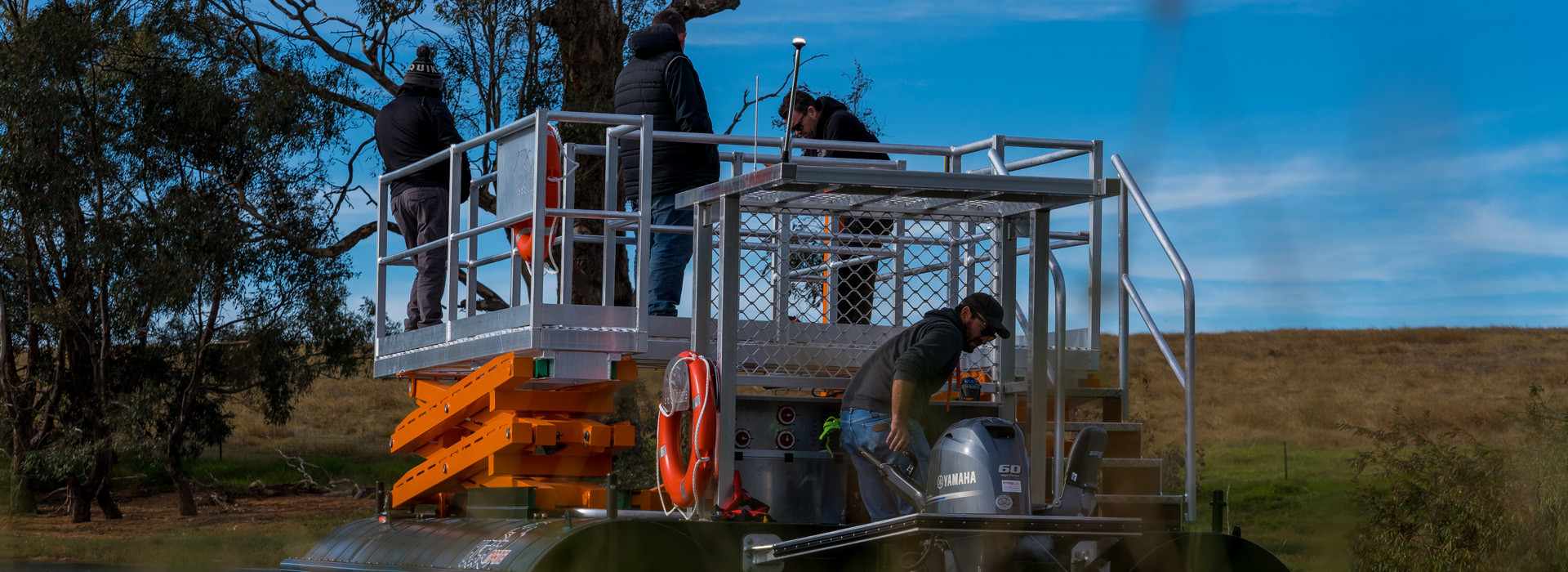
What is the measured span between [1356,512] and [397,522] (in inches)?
277

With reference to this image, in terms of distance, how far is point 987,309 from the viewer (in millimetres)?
6188

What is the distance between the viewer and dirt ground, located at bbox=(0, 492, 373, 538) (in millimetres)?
23000

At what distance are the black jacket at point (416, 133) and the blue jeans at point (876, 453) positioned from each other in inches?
146

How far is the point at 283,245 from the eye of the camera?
76.1ft

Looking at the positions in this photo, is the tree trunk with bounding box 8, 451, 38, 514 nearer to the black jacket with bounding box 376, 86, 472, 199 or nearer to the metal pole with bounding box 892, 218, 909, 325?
the black jacket with bounding box 376, 86, 472, 199

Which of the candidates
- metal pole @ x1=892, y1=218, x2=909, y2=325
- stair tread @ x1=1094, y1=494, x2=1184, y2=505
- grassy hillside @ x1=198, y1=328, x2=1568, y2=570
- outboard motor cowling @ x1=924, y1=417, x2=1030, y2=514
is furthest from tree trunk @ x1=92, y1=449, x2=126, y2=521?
outboard motor cowling @ x1=924, y1=417, x2=1030, y2=514

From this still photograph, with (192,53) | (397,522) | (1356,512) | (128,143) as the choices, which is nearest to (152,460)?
(128,143)

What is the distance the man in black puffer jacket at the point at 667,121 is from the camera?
7.88 m

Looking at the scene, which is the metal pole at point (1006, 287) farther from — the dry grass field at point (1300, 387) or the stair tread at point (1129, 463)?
the dry grass field at point (1300, 387)

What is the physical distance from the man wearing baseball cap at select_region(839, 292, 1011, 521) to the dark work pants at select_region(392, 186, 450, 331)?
343 cm

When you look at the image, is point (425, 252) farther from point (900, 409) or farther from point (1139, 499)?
point (1139, 499)

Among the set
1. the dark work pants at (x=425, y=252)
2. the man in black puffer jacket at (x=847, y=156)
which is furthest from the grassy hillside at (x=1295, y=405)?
the dark work pants at (x=425, y=252)

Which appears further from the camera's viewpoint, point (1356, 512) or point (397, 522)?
point (397, 522)

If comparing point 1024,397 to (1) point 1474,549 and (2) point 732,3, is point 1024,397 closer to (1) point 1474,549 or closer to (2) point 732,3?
(1) point 1474,549
